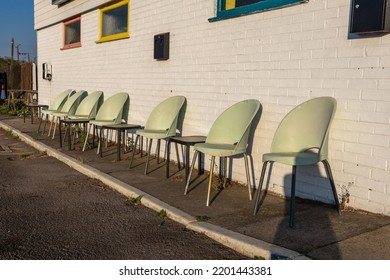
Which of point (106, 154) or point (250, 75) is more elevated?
point (250, 75)

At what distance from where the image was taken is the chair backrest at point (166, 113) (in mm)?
6173

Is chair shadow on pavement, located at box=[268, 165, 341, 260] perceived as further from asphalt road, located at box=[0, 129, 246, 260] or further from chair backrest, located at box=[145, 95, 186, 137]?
chair backrest, located at box=[145, 95, 186, 137]

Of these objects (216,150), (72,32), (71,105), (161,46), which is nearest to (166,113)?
(161,46)

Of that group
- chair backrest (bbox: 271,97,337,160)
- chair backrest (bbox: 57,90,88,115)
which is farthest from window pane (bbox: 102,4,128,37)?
chair backrest (bbox: 271,97,337,160)

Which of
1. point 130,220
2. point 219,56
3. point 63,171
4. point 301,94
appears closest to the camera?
point 130,220

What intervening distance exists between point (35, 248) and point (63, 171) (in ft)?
10.1

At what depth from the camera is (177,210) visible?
164 inches

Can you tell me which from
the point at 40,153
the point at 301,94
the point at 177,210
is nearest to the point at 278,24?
the point at 301,94

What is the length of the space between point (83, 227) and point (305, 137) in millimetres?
2302

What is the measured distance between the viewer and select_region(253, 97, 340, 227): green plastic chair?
3799 mm

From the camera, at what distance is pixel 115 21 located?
8.77m

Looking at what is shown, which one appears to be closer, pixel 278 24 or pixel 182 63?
pixel 278 24
